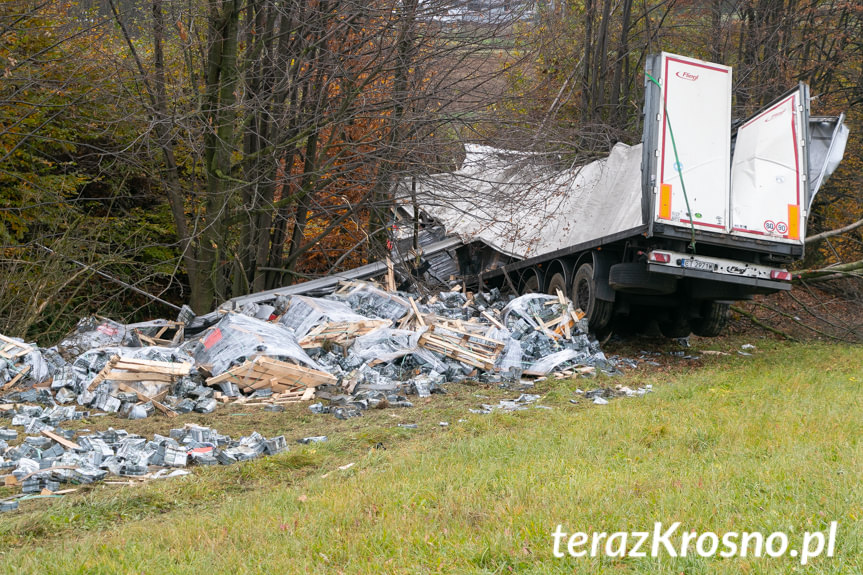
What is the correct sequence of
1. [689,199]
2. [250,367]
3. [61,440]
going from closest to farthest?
[61,440] < [250,367] < [689,199]

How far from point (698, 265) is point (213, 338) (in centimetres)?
713

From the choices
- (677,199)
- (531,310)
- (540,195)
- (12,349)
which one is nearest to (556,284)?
(531,310)

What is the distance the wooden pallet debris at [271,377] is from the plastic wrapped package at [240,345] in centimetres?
24

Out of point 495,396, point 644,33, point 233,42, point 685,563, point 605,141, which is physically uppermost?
point 644,33

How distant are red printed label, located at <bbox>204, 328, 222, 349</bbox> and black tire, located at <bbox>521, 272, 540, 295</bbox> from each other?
7215mm

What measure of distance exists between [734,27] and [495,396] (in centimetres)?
1792

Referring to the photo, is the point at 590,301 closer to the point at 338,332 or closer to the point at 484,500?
the point at 338,332

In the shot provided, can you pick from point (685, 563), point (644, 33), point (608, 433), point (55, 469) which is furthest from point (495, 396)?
point (644, 33)

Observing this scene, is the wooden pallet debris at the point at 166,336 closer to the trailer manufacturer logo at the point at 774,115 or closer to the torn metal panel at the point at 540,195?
the torn metal panel at the point at 540,195

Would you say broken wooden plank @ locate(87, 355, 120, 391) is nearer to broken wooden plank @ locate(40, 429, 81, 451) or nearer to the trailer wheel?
broken wooden plank @ locate(40, 429, 81, 451)

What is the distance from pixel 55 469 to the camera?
5.76 metres

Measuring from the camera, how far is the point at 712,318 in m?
14.0

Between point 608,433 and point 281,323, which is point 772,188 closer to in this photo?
point 608,433

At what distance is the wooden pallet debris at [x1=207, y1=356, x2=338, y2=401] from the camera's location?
9508 millimetres
